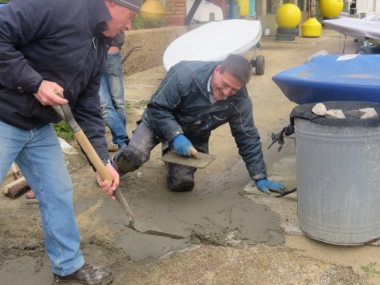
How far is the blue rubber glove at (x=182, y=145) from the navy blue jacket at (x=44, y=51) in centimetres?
130

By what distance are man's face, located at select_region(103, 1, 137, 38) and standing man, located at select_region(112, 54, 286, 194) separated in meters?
1.24

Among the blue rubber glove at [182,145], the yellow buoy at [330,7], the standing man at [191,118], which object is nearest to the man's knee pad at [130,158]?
the standing man at [191,118]

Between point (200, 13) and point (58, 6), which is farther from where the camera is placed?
point (200, 13)

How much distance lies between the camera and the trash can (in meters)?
2.85

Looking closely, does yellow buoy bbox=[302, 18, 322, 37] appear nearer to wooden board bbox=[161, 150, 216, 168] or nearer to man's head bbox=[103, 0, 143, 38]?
wooden board bbox=[161, 150, 216, 168]

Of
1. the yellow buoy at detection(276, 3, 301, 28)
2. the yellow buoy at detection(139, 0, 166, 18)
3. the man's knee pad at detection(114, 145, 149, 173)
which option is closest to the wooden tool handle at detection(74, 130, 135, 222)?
the man's knee pad at detection(114, 145, 149, 173)

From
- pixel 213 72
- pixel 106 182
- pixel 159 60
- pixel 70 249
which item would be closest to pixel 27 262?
pixel 70 249

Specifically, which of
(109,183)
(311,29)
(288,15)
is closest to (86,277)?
(109,183)

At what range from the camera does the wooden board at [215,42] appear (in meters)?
7.07

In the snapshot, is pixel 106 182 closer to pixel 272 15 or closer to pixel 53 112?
pixel 53 112

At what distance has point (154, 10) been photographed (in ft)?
35.1

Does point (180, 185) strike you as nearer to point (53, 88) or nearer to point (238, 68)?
point (238, 68)

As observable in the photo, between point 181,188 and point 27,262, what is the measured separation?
145 cm

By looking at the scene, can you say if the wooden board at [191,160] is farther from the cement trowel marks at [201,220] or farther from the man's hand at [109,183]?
the man's hand at [109,183]
